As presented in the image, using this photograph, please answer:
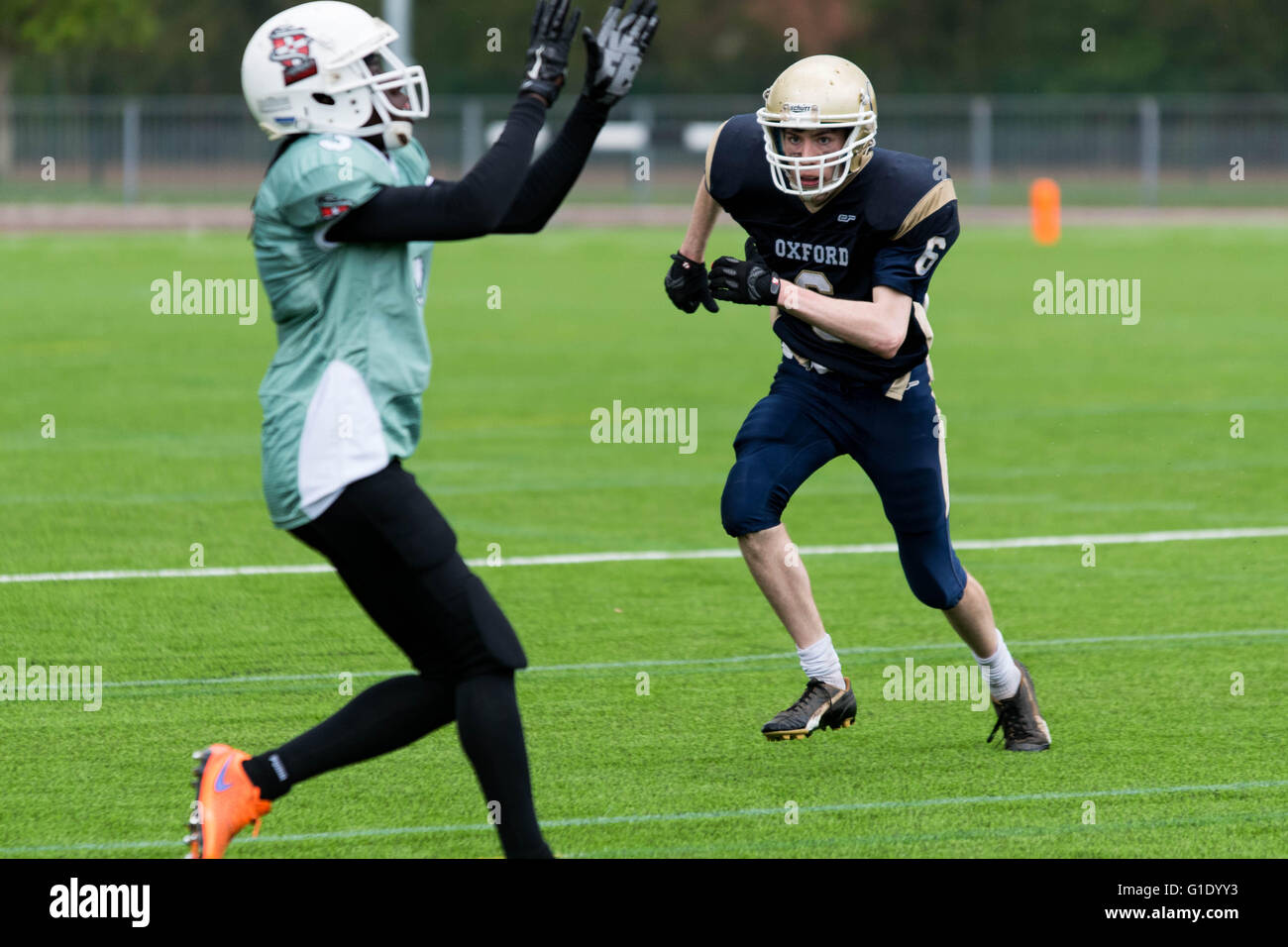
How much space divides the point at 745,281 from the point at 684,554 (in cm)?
354

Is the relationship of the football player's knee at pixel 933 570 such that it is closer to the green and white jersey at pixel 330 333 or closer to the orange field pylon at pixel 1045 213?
the green and white jersey at pixel 330 333

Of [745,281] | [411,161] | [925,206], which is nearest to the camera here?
[411,161]

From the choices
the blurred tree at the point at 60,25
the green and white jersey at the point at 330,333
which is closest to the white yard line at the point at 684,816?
the green and white jersey at the point at 330,333

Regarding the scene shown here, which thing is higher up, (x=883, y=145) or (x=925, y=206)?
(x=925, y=206)

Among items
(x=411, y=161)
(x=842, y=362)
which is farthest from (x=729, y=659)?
(x=411, y=161)

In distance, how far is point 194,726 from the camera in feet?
20.7

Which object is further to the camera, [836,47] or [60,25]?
[836,47]

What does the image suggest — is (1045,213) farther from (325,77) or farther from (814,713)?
(325,77)

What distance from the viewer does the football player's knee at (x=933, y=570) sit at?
6.03 metres

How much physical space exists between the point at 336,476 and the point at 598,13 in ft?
145

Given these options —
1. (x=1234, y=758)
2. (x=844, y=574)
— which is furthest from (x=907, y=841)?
(x=844, y=574)

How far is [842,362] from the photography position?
6168 millimetres

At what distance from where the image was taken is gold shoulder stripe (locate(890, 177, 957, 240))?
5934 millimetres

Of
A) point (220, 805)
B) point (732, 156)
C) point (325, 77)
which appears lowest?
Answer: point (220, 805)
